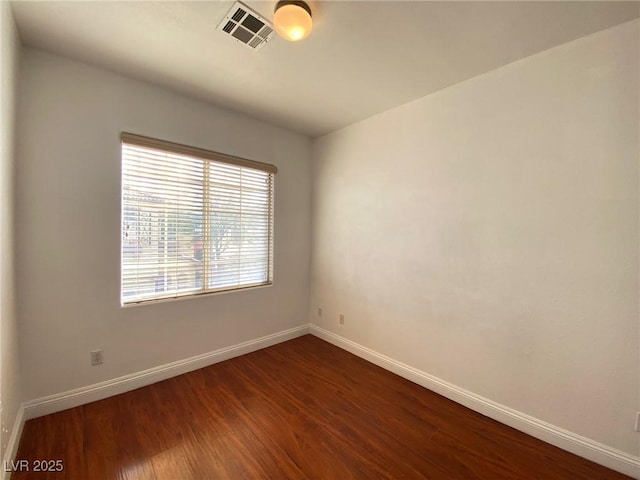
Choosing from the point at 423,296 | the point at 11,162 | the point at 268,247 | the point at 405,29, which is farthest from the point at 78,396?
the point at 405,29

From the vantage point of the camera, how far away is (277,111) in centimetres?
277

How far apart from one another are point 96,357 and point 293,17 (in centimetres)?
274

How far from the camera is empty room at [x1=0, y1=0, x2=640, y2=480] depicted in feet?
5.07

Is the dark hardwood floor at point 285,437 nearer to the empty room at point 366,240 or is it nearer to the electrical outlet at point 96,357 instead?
the empty room at point 366,240

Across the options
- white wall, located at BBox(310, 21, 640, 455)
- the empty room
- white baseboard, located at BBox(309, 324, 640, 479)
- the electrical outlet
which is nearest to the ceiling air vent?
the empty room

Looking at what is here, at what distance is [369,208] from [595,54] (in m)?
1.88

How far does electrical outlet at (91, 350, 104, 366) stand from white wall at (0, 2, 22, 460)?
38 cm

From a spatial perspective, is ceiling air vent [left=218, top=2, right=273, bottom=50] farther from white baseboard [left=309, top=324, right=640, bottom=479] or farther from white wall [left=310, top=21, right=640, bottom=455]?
white baseboard [left=309, top=324, right=640, bottom=479]

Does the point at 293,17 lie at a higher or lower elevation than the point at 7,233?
higher

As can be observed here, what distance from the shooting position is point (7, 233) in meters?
1.58

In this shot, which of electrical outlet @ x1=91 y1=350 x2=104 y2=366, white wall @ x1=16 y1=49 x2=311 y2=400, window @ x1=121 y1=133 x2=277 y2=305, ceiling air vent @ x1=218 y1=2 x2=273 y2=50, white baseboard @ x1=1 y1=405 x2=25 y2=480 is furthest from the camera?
window @ x1=121 y1=133 x2=277 y2=305

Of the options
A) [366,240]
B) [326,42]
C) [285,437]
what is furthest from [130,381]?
[326,42]

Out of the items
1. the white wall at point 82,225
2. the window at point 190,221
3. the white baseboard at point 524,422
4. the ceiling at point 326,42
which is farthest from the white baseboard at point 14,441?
the white baseboard at point 524,422

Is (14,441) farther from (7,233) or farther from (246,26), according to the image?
(246,26)
